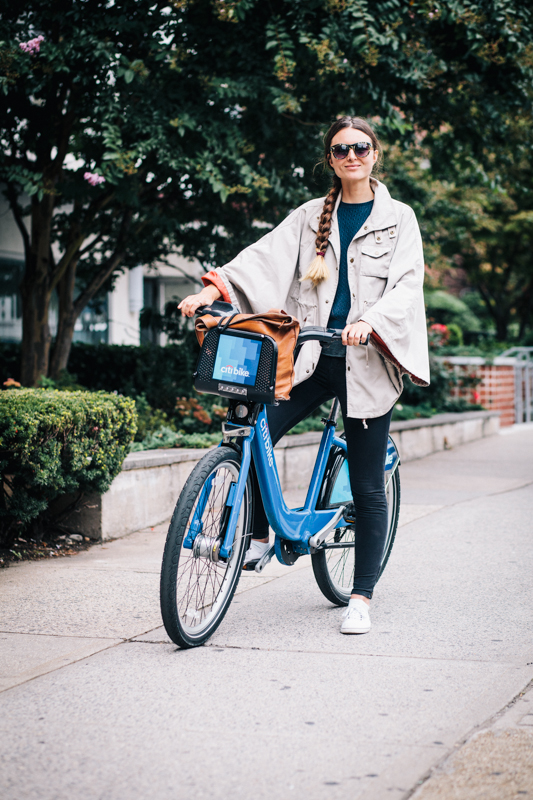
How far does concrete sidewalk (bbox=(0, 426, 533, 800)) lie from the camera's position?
96.1 inches

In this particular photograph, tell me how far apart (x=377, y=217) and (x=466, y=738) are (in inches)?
81.0

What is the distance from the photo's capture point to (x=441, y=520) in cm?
637

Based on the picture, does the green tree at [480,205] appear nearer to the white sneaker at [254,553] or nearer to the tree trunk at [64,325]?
the tree trunk at [64,325]

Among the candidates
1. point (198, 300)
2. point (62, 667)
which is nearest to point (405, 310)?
point (198, 300)

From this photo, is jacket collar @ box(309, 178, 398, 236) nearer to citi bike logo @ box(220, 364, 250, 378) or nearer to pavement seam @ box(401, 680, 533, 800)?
citi bike logo @ box(220, 364, 250, 378)

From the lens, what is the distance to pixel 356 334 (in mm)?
3367

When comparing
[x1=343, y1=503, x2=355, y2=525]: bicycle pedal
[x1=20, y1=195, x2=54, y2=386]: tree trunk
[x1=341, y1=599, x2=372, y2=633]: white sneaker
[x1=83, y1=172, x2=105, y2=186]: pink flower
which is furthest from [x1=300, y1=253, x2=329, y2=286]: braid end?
[x1=20, y1=195, x2=54, y2=386]: tree trunk

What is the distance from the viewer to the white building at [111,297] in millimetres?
10867

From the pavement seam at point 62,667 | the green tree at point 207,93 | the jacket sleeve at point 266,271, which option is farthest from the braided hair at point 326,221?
the green tree at point 207,93

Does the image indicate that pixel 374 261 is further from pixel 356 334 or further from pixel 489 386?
pixel 489 386

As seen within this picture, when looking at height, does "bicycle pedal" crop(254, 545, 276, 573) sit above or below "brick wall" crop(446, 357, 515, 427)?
below

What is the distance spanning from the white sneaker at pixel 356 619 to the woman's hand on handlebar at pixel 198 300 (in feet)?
4.52

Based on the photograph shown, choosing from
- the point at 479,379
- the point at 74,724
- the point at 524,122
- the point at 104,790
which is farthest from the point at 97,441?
the point at 479,379

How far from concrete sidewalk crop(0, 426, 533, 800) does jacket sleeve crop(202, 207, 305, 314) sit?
138cm
